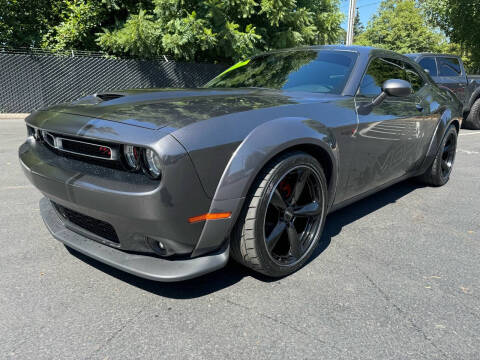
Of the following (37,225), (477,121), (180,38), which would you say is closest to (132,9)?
(180,38)

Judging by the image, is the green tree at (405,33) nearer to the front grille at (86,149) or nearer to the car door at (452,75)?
the car door at (452,75)

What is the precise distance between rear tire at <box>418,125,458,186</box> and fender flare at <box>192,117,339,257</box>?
276 cm

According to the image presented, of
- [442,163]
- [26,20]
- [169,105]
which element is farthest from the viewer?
[26,20]

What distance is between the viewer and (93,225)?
7.22 ft

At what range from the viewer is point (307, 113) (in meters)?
2.45

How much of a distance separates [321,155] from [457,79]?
8.59 m

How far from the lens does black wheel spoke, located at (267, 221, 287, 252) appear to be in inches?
90.2

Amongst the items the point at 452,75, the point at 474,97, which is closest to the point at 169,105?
the point at 452,75

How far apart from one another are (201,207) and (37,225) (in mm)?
1927

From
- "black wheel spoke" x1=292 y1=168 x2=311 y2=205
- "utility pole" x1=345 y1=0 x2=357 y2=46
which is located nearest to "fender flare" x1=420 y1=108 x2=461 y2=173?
"black wheel spoke" x1=292 y1=168 x2=311 y2=205

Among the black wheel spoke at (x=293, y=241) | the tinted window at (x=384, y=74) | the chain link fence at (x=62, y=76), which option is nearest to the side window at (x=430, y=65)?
the tinted window at (x=384, y=74)

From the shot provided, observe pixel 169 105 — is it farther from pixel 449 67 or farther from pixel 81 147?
pixel 449 67

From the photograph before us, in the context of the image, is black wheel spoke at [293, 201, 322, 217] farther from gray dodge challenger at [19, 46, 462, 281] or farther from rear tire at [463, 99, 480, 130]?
rear tire at [463, 99, 480, 130]

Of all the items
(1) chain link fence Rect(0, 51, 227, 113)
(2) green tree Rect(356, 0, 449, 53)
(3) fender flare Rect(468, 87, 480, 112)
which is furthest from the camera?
(2) green tree Rect(356, 0, 449, 53)
